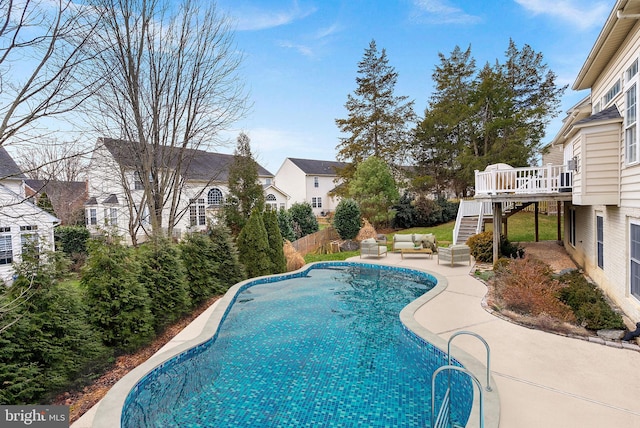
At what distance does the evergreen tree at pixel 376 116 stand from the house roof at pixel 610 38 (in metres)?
22.2

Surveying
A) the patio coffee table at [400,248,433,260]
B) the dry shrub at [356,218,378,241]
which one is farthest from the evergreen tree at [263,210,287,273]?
the dry shrub at [356,218,378,241]

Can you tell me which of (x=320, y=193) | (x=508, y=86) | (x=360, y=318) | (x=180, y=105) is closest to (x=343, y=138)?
(x=320, y=193)

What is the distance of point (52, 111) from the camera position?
4062mm

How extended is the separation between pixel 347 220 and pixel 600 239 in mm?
13181

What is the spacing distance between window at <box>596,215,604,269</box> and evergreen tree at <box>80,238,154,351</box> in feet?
37.7

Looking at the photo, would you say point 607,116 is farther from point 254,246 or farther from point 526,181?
point 254,246

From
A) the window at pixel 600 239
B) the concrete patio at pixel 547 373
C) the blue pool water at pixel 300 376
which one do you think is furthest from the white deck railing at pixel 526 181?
the blue pool water at pixel 300 376

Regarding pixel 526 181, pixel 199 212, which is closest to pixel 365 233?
pixel 526 181

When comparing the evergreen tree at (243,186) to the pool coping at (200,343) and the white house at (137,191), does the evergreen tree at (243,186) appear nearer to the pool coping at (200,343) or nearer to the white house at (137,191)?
the white house at (137,191)

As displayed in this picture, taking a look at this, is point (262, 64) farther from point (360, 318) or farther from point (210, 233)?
point (360, 318)

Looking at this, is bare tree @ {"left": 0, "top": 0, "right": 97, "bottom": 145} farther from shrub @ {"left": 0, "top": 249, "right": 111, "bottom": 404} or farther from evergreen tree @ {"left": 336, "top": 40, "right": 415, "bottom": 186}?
evergreen tree @ {"left": 336, "top": 40, "right": 415, "bottom": 186}

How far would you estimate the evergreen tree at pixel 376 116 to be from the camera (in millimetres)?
31500

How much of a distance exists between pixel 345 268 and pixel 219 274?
19.0 feet

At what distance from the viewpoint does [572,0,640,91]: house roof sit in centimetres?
588
